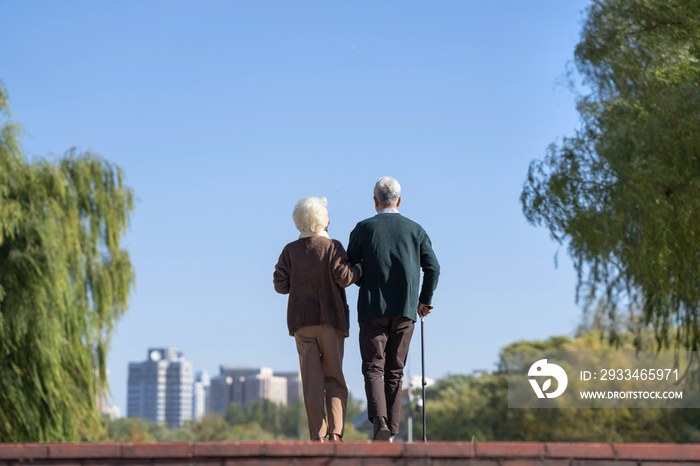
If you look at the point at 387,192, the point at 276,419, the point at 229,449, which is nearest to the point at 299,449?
the point at 229,449

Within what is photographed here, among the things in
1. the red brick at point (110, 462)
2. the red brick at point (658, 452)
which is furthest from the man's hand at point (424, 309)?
the red brick at point (110, 462)

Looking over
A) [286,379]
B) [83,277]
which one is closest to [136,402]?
[286,379]

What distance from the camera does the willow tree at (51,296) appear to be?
12102mm

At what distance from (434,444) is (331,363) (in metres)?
1.29

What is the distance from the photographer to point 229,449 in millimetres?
3924

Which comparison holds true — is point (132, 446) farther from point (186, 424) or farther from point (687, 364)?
point (186, 424)

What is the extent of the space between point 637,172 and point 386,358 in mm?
6145

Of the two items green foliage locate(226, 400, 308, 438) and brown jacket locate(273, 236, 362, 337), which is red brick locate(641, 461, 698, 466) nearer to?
brown jacket locate(273, 236, 362, 337)

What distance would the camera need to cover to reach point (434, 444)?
156 inches

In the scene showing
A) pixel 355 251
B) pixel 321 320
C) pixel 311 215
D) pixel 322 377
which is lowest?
pixel 322 377

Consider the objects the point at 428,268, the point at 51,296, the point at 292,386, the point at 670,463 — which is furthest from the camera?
the point at 292,386

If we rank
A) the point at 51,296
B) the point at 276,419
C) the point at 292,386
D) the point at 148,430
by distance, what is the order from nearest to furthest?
the point at 51,296
the point at 148,430
the point at 276,419
the point at 292,386

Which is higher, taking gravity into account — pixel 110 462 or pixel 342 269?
pixel 342 269

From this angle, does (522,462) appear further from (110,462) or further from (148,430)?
(148,430)
